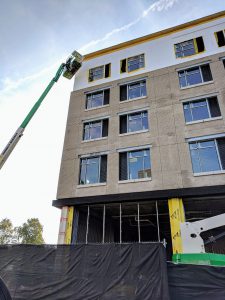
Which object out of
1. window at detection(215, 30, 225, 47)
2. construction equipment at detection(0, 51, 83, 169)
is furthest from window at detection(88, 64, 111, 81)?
window at detection(215, 30, 225, 47)

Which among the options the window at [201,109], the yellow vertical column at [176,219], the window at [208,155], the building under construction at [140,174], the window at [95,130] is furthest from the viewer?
the window at [95,130]

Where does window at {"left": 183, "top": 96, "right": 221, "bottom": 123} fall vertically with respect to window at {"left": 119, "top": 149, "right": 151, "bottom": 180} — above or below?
above

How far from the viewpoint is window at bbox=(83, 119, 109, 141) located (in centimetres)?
1833

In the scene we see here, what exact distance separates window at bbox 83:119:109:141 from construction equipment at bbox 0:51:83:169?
4118 millimetres

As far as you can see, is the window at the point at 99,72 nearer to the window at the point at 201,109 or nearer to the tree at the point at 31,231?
the window at the point at 201,109


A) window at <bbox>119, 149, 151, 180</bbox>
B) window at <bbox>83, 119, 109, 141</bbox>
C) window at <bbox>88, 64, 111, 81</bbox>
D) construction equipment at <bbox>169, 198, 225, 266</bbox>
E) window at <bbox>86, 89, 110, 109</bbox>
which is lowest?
construction equipment at <bbox>169, 198, 225, 266</bbox>

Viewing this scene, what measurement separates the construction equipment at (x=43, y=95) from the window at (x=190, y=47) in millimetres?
8187

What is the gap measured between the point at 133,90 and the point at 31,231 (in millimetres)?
60030

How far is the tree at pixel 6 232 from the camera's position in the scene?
216ft

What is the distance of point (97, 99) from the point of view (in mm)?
20234

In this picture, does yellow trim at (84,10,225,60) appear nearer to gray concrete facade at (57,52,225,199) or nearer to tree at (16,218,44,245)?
gray concrete facade at (57,52,225,199)

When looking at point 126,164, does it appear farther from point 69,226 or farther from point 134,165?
point 69,226

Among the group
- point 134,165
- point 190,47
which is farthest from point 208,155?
point 190,47

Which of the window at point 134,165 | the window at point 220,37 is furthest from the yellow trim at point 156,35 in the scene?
the window at point 134,165
